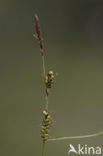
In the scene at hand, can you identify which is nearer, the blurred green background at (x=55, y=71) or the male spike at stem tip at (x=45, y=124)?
the male spike at stem tip at (x=45, y=124)

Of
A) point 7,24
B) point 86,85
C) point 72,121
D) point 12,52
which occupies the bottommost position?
point 72,121

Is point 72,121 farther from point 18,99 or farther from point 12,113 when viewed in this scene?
point 18,99

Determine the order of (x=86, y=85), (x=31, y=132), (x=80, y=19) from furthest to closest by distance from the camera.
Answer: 1. (x=80, y=19)
2. (x=86, y=85)
3. (x=31, y=132)

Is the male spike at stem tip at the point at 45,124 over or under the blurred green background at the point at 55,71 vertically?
under

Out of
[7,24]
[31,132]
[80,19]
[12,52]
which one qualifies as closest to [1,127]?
[31,132]

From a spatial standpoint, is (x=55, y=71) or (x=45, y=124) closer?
(x=45, y=124)

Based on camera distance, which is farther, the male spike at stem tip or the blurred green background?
the blurred green background

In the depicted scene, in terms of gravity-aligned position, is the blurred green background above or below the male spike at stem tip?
above

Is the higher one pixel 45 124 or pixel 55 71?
pixel 55 71
